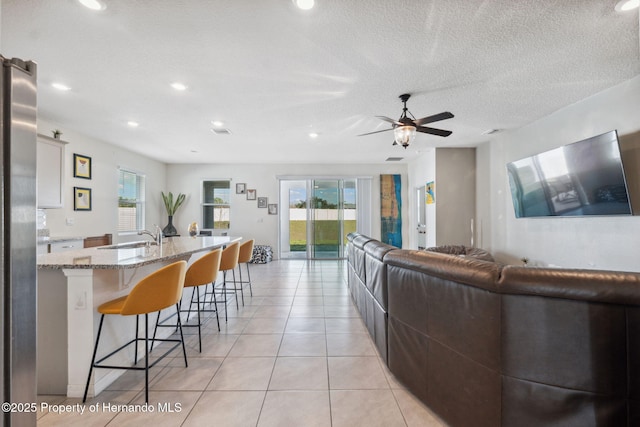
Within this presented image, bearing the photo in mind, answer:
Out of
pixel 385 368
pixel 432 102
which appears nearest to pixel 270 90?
pixel 432 102

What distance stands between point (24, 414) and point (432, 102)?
157 inches

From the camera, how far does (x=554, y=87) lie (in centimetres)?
315

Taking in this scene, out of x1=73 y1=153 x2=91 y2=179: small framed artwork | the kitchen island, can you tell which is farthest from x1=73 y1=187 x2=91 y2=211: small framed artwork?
the kitchen island

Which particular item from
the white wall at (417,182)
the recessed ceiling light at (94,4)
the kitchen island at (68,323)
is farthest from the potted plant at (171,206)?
the recessed ceiling light at (94,4)

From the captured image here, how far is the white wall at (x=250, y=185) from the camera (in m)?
7.94

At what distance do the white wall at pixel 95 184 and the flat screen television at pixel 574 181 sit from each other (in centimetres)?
682

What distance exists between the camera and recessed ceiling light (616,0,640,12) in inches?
74.4

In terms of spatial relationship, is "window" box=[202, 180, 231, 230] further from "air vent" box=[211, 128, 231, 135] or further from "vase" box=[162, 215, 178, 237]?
"air vent" box=[211, 128, 231, 135]

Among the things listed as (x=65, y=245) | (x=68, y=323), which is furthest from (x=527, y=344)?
(x=65, y=245)

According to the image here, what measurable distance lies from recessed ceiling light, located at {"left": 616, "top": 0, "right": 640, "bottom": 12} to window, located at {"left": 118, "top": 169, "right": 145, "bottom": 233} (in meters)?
7.43

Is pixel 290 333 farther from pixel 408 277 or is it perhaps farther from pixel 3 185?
pixel 3 185

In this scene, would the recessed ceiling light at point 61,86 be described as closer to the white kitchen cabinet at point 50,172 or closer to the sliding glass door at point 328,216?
the white kitchen cabinet at point 50,172

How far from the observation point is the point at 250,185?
7.97 meters

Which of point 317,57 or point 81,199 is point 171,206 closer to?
point 81,199
